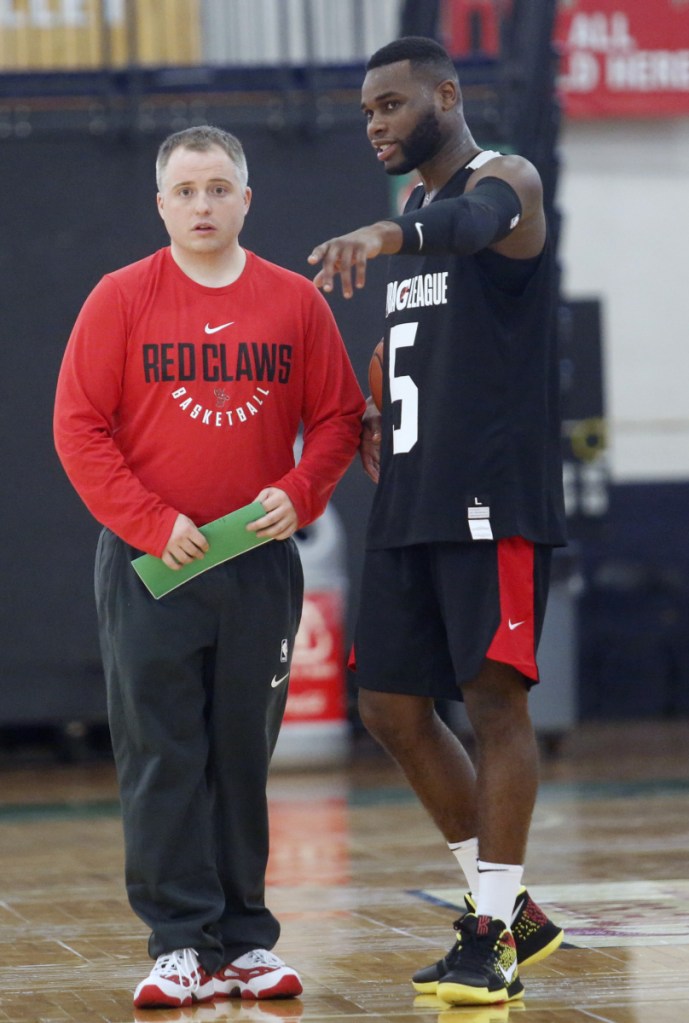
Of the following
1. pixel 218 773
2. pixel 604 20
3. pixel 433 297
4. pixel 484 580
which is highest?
pixel 604 20

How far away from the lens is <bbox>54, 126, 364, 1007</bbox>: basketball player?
3570 mm

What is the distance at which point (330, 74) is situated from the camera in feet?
31.6

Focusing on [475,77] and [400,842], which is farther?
[475,77]

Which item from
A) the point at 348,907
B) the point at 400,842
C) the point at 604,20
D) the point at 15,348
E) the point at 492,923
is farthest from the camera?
the point at 604,20

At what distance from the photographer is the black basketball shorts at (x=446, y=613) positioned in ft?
11.7

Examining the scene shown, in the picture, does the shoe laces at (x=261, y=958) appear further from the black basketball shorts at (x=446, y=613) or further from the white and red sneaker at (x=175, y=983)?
the black basketball shorts at (x=446, y=613)

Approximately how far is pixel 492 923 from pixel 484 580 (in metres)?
0.71

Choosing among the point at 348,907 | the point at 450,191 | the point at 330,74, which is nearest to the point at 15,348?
the point at 330,74

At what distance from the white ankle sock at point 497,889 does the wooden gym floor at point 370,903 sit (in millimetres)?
187

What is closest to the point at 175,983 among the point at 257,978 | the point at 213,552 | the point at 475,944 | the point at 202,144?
the point at 257,978

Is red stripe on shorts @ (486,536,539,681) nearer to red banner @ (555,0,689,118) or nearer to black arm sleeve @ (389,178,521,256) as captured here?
black arm sleeve @ (389,178,521,256)

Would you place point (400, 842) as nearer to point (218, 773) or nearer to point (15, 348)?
point (218, 773)

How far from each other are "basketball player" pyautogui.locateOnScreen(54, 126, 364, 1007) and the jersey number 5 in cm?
19

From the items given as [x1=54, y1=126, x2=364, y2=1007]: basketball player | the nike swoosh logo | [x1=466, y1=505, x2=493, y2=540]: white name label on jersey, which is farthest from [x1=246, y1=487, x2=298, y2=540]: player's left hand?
the nike swoosh logo
